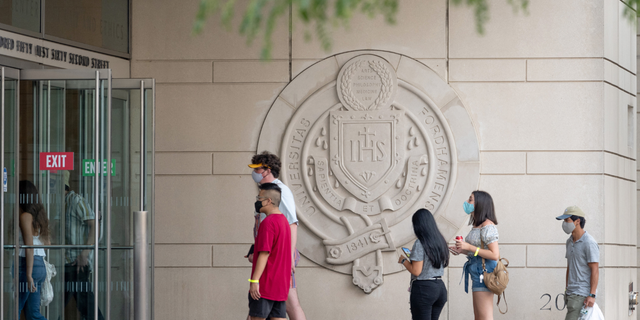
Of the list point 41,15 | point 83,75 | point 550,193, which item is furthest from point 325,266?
point 41,15

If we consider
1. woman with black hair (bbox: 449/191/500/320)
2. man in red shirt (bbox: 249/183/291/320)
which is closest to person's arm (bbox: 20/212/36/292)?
man in red shirt (bbox: 249/183/291/320)

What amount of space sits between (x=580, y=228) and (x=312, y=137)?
118 inches

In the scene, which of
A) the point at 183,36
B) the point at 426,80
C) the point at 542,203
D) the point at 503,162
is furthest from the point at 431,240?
the point at 183,36

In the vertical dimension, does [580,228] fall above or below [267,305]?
above

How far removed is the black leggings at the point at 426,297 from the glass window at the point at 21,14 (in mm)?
4429

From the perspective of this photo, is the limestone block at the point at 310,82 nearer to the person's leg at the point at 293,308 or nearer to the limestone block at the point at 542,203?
the limestone block at the point at 542,203

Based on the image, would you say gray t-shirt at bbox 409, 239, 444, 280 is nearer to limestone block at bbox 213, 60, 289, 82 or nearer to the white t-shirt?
the white t-shirt

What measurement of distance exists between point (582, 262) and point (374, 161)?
2425 mm

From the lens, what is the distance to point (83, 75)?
5.94m

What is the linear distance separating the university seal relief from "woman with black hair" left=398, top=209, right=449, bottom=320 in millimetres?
1912

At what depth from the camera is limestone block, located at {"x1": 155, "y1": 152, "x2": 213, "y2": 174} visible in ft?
25.7

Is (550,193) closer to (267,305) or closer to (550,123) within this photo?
(550,123)

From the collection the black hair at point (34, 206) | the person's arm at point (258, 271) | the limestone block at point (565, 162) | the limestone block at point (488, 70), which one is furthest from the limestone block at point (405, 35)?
the black hair at point (34, 206)

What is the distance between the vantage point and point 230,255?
25.4 ft
